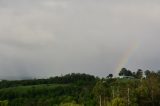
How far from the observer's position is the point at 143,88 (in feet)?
490

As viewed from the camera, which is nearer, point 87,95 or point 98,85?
point 98,85

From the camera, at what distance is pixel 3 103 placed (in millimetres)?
141000

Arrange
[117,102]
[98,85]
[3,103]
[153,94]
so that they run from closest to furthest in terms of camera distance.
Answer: [117,102], [3,103], [153,94], [98,85]

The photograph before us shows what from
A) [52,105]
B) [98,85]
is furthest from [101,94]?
[52,105]

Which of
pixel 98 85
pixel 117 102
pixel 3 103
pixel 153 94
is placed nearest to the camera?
pixel 117 102

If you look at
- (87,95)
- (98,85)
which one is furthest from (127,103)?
(87,95)

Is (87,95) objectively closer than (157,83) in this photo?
No

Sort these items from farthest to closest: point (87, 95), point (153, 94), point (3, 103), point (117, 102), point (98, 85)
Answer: point (87, 95)
point (98, 85)
point (153, 94)
point (3, 103)
point (117, 102)

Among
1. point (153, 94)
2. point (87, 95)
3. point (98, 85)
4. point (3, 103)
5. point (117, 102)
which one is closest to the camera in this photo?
point (117, 102)

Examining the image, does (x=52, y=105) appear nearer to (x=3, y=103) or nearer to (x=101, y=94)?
(x=101, y=94)

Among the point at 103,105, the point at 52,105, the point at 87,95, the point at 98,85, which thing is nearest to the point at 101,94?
the point at 98,85

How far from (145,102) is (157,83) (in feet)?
52.6

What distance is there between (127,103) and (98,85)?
127ft

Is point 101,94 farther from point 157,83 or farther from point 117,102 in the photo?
point 117,102
